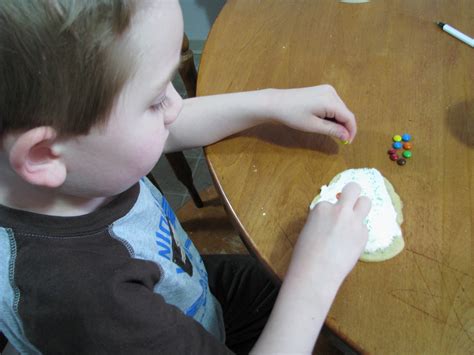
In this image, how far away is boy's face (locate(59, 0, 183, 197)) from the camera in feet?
1.21

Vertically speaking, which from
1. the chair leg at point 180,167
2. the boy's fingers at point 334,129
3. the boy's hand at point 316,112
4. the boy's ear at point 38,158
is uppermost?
the boy's ear at point 38,158

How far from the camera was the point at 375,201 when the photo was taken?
1.74ft

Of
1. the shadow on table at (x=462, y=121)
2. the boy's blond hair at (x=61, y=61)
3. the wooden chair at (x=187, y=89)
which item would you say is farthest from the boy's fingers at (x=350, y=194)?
the wooden chair at (x=187, y=89)

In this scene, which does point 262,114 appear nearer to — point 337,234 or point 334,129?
point 334,129

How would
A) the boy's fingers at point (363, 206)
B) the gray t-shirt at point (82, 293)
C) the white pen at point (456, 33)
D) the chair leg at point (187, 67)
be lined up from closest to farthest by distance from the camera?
1. the gray t-shirt at point (82, 293)
2. the boy's fingers at point (363, 206)
3. the white pen at point (456, 33)
4. the chair leg at point (187, 67)

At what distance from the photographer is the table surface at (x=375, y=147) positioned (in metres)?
0.43

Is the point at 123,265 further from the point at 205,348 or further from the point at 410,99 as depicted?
the point at 410,99

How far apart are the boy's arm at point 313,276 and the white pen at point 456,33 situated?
0.43 meters

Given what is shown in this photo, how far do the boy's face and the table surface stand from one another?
0.51 ft

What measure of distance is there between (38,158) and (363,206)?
387mm

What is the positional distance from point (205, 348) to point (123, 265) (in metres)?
0.14

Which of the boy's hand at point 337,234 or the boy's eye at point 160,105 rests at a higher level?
the boy's eye at point 160,105

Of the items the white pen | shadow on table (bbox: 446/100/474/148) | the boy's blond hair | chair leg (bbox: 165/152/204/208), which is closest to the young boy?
the boy's blond hair

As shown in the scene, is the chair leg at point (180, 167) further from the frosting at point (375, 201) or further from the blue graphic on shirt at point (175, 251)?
the frosting at point (375, 201)
